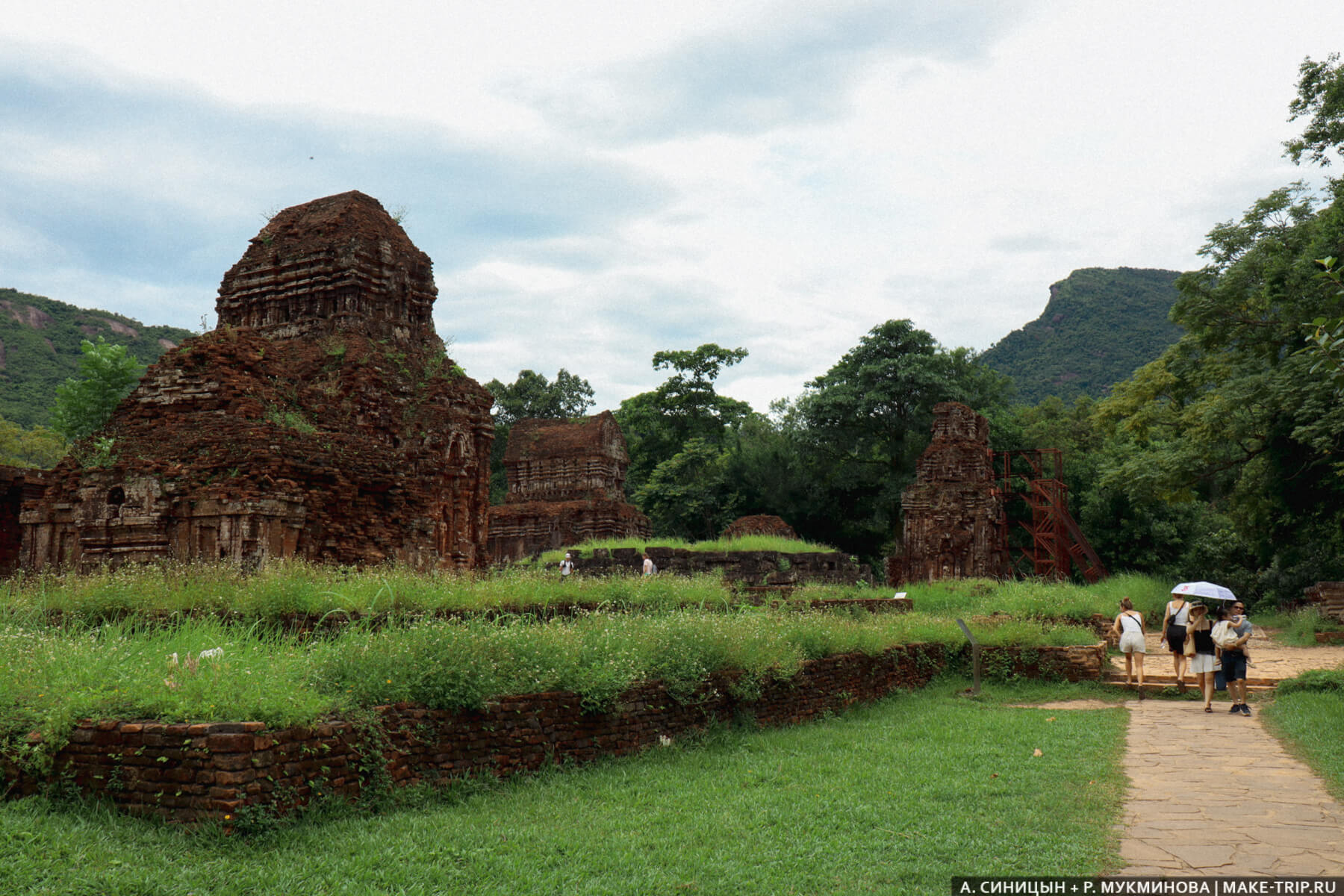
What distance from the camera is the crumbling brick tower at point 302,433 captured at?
11758mm

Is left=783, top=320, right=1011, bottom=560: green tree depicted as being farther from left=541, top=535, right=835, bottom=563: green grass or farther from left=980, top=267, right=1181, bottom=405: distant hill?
left=980, top=267, right=1181, bottom=405: distant hill

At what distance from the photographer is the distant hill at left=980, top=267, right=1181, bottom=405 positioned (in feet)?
222

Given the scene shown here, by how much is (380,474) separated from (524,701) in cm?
792

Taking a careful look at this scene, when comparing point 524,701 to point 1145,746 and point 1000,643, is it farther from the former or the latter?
point 1000,643

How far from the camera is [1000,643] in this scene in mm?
12594

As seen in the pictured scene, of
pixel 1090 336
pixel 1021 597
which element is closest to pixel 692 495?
pixel 1021 597

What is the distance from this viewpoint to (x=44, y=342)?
159 ft

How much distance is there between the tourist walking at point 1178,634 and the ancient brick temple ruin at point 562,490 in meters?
17.2

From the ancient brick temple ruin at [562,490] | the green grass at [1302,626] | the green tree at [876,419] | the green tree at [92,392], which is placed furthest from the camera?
the green tree at [876,419]

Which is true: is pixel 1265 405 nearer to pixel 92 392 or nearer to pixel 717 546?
pixel 717 546

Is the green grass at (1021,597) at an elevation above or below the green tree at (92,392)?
below

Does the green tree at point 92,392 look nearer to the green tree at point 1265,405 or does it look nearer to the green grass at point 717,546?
the green grass at point 717,546

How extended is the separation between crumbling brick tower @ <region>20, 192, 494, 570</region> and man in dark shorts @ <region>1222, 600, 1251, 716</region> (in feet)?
35.0

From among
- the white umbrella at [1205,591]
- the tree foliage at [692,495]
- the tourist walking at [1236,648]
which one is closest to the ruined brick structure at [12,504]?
the white umbrella at [1205,591]
